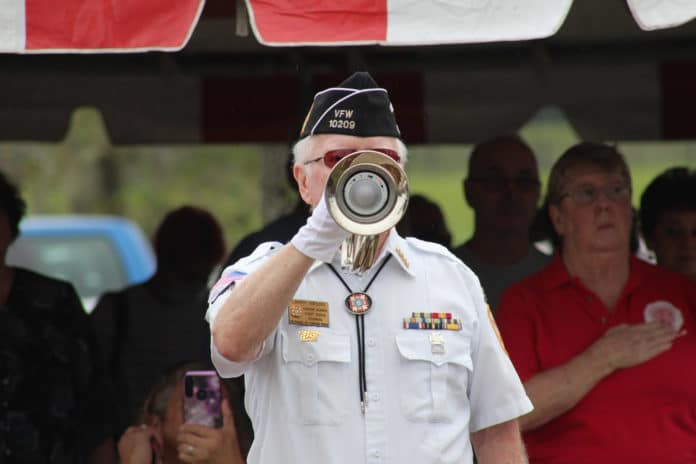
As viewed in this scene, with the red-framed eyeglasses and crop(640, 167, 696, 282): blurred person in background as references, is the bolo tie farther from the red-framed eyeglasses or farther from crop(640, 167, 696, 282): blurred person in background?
crop(640, 167, 696, 282): blurred person in background

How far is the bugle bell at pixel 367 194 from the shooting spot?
2.03 meters

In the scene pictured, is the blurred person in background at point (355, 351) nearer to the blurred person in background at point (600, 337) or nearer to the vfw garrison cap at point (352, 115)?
the vfw garrison cap at point (352, 115)

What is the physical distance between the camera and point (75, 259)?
28.3 feet

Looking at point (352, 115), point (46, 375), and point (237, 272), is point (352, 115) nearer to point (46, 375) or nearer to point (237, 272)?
point (237, 272)

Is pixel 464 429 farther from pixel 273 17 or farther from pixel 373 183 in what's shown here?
pixel 273 17

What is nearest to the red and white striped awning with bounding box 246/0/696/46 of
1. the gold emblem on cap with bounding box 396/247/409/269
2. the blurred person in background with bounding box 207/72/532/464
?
the blurred person in background with bounding box 207/72/532/464

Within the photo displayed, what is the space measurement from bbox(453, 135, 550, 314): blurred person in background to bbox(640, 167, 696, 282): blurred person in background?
0.40 meters

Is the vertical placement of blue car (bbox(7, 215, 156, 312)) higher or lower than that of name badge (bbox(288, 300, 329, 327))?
higher

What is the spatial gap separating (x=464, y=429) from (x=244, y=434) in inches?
48.9

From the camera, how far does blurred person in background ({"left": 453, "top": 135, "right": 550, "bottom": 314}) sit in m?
4.45

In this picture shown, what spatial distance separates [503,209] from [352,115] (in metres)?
2.42

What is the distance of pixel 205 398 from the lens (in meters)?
3.36

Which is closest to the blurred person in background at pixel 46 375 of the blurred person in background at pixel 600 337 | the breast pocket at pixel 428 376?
the blurred person in background at pixel 600 337

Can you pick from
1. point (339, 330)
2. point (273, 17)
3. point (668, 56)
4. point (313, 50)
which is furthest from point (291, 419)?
point (668, 56)
